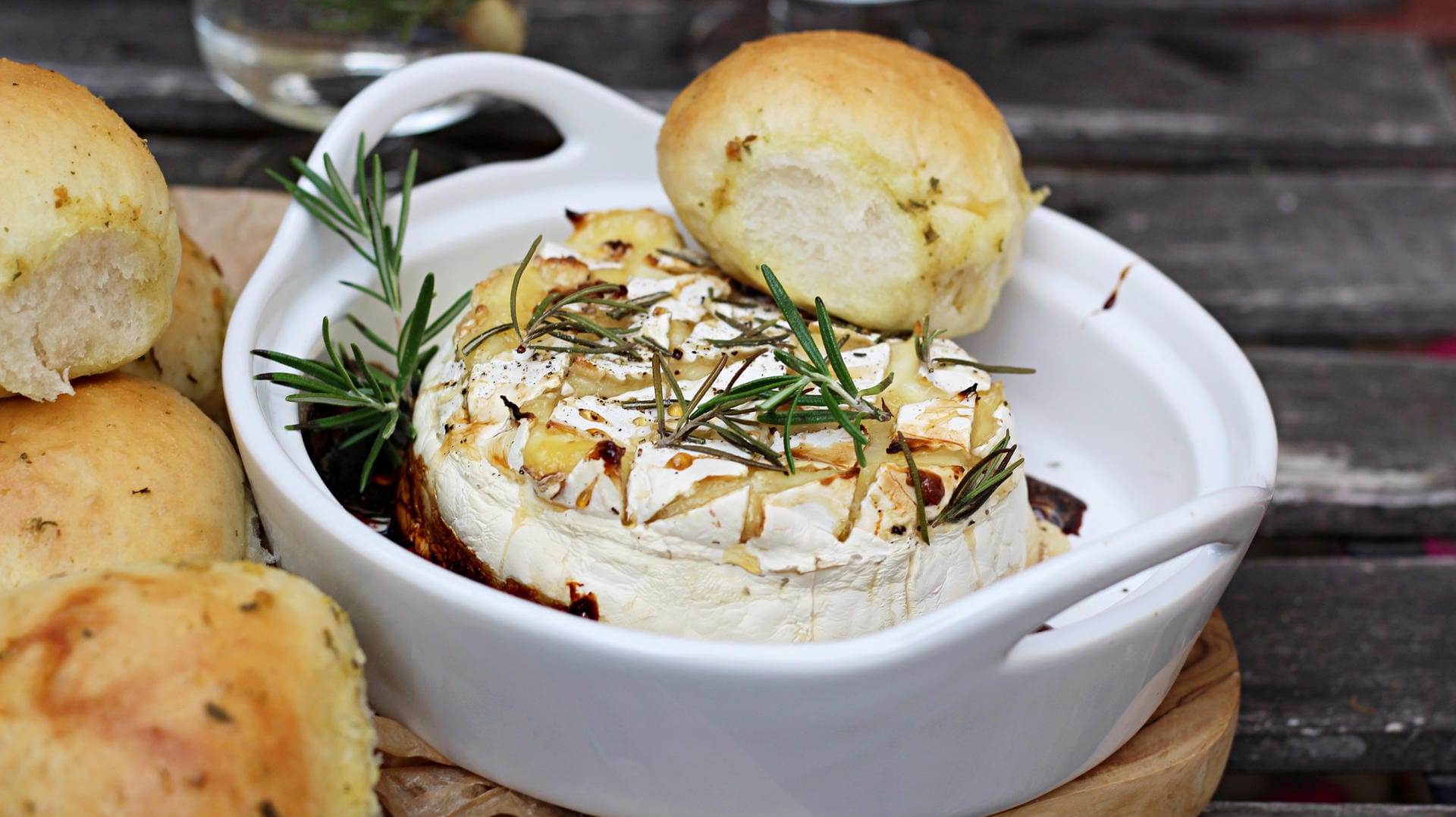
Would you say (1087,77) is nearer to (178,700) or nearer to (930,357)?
(930,357)

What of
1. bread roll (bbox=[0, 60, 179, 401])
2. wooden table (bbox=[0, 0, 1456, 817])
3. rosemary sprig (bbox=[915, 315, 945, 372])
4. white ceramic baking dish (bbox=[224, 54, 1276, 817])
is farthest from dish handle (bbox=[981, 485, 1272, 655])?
bread roll (bbox=[0, 60, 179, 401])

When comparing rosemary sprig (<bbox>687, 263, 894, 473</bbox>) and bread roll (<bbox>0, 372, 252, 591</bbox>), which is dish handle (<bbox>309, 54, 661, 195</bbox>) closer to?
bread roll (<bbox>0, 372, 252, 591</bbox>)

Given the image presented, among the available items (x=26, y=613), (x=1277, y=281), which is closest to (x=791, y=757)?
(x=26, y=613)

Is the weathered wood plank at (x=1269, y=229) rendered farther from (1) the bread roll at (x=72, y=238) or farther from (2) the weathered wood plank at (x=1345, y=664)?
(1) the bread roll at (x=72, y=238)

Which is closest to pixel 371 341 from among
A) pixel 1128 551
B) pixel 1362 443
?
pixel 1128 551

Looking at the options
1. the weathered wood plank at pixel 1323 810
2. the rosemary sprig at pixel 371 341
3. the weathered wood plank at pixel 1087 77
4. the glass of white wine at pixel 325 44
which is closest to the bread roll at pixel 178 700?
the rosemary sprig at pixel 371 341

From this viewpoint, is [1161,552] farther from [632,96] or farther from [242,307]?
[632,96]
